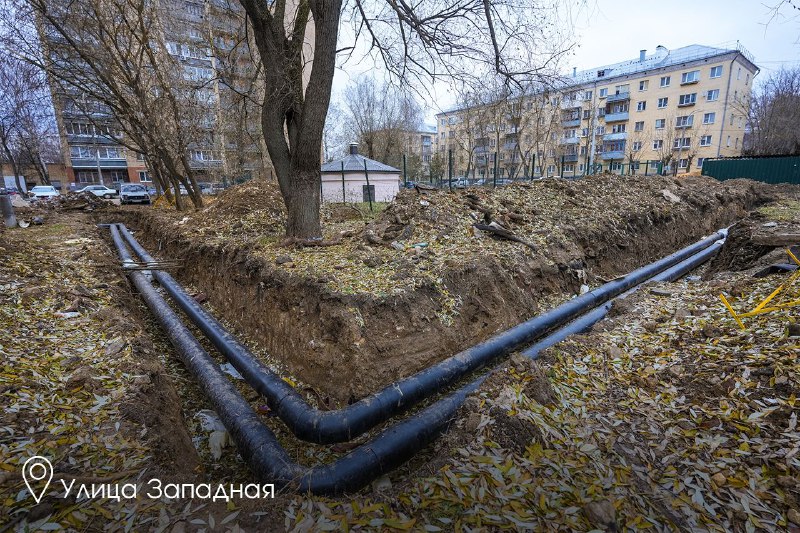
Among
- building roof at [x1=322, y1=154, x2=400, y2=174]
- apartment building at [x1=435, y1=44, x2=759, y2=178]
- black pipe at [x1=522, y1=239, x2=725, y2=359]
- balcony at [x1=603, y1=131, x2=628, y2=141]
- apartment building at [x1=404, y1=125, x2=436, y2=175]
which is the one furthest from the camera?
balcony at [x1=603, y1=131, x2=628, y2=141]

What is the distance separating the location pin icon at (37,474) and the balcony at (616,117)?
50926mm

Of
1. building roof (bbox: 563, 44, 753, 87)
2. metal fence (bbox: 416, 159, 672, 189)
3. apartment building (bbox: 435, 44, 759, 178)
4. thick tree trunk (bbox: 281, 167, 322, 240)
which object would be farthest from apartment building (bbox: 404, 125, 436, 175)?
thick tree trunk (bbox: 281, 167, 322, 240)

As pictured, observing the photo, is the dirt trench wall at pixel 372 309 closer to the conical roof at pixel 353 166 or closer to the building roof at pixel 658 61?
the conical roof at pixel 353 166

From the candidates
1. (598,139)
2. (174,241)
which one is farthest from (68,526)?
(598,139)

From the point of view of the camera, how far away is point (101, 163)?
42.2 m

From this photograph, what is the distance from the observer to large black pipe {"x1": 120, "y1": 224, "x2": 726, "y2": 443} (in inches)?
111

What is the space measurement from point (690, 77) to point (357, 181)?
38.3 metres

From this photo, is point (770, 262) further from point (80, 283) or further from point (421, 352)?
point (80, 283)

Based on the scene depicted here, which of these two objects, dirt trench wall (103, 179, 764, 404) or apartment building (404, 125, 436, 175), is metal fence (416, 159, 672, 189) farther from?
apartment building (404, 125, 436, 175)

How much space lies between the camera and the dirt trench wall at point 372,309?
3.80 m

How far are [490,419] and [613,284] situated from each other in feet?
14.9

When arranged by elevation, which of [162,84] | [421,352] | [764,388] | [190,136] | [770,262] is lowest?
[421,352]

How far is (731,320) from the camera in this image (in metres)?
3.40

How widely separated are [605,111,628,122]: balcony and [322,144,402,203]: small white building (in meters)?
35.5
